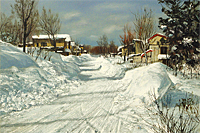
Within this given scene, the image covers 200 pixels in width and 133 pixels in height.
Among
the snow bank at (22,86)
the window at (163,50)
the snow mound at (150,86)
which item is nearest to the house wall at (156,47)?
the window at (163,50)

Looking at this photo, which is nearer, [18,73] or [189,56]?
[18,73]

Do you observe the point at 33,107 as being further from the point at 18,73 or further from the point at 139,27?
the point at 139,27

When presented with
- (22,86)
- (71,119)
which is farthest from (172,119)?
(22,86)

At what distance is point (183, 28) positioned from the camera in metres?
7.74

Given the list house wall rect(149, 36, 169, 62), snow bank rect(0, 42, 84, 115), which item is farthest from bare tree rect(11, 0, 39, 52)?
house wall rect(149, 36, 169, 62)

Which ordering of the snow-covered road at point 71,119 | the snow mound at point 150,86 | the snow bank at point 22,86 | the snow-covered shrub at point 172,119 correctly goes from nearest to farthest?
the snow-covered shrub at point 172,119 < the snow-covered road at point 71,119 < the snow bank at point 22,86 < the snow mound at point 150,86

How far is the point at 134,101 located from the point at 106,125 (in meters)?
2.15

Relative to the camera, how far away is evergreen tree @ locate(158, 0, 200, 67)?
7238mm

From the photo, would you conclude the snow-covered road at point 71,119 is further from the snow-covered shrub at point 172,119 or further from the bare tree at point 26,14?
the bare tree at point 26,14

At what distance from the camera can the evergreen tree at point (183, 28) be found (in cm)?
724

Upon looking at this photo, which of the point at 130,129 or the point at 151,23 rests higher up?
the point at 151,23

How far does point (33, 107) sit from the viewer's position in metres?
4.53

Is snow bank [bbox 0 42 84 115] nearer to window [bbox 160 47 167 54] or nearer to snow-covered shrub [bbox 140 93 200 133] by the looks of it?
snow-covered shrub [bbox 140 93 200 133]

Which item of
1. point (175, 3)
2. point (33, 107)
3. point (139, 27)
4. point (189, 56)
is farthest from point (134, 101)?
point (139, 27)
